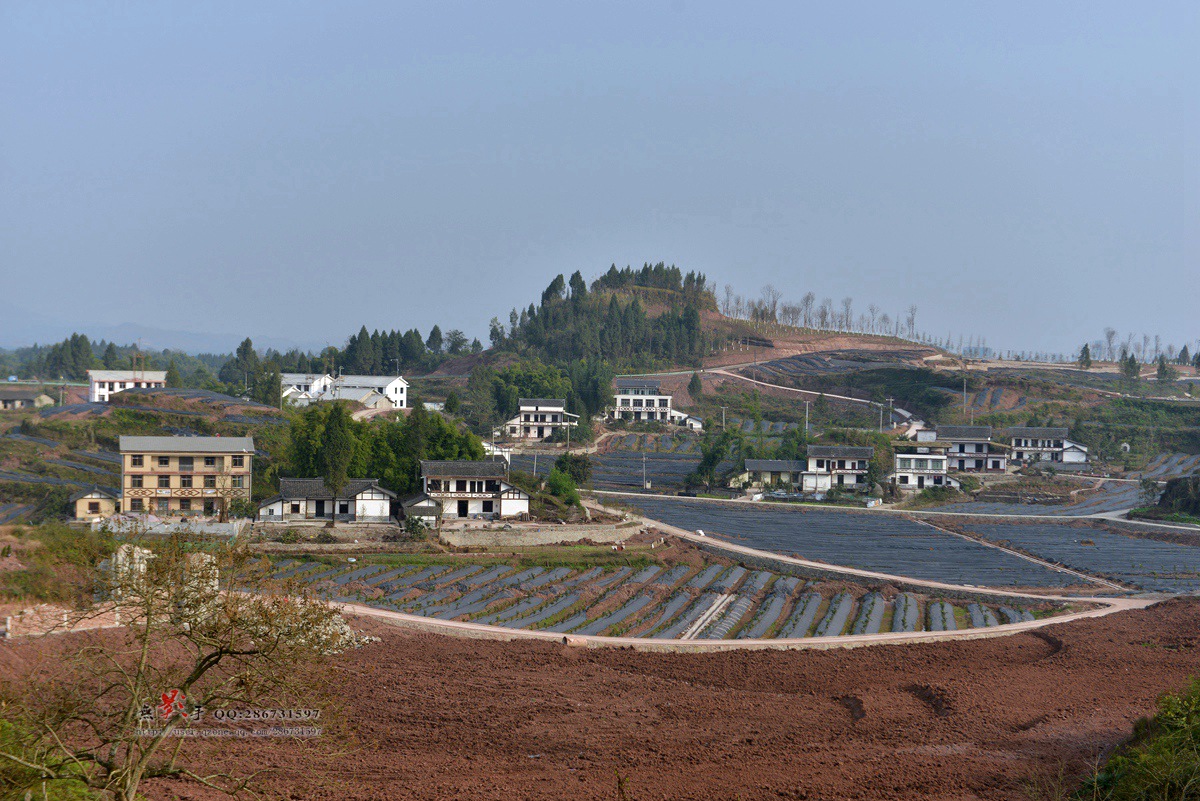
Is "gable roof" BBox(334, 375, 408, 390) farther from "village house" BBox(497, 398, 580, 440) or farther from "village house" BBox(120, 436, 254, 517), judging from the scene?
"village house" BBox(120, 436, 254, 517)

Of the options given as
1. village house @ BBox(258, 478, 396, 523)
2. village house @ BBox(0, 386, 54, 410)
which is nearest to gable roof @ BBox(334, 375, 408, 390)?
village house @ BBox(0, 386, 54, 410)

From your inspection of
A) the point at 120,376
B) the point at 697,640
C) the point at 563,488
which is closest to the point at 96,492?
the point at 563,488

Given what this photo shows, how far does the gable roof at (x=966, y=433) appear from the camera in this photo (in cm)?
4625

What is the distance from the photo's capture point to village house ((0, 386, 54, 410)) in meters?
50.4

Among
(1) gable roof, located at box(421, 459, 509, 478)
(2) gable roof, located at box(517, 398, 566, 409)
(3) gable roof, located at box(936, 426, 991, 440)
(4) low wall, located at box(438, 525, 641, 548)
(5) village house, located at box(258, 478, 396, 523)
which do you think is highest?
(2) gable roof, located at box(517, 398, 566, 409)

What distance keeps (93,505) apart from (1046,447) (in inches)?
1659

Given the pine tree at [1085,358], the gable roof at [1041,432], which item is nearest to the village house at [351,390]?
the gable roof at [1041,432]

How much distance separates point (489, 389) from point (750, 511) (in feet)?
74.8

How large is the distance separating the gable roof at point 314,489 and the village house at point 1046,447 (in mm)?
34024

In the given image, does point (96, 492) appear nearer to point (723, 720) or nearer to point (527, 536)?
point (527, 536)

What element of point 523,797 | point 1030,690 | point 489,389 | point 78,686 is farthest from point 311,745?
point 489,389

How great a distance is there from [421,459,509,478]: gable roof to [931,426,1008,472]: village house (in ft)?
84.4

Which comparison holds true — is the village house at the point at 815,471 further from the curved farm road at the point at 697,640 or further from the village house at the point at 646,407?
the curved farm road at the point at 697,640

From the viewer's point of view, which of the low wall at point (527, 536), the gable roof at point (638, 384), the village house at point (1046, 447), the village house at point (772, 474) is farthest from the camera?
the gable roof at point (638, 384)
